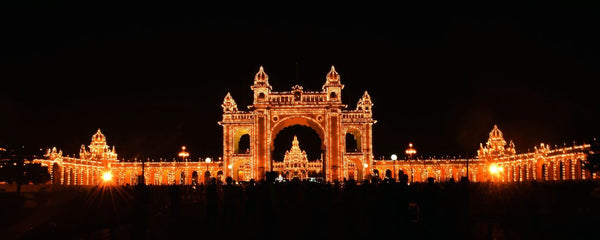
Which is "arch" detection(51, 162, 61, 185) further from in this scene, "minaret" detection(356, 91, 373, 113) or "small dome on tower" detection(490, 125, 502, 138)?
"small dome on tower" detection(490, 125, 502, 138)

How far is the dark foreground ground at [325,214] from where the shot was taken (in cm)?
2048

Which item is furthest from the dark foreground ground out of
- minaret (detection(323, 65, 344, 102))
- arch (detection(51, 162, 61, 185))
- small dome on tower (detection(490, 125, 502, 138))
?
small dome on tower (detection(490, 125, 502, 138))

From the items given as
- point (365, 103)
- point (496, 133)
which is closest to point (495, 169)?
point (496, 133)

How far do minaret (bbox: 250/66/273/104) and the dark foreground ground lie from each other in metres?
37.2

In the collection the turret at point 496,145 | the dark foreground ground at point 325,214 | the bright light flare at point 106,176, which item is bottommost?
the dark foreground ground at point 325,214

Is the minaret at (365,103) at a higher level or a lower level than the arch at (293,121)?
higher

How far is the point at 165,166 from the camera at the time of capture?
268 ft

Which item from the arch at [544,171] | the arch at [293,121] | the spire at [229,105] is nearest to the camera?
the arch at [544,171]

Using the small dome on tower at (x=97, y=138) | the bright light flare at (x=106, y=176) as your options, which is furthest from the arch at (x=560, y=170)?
the small dome on tower at (x=97, y=138)

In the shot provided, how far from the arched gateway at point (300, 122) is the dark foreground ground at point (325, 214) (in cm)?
3520

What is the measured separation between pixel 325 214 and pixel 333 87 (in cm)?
4483

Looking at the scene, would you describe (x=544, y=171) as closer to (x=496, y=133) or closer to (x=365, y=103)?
(x=496, y=133)

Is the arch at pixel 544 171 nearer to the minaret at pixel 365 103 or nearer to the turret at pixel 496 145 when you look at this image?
the turret at pixel 496 145

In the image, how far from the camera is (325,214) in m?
26.6
